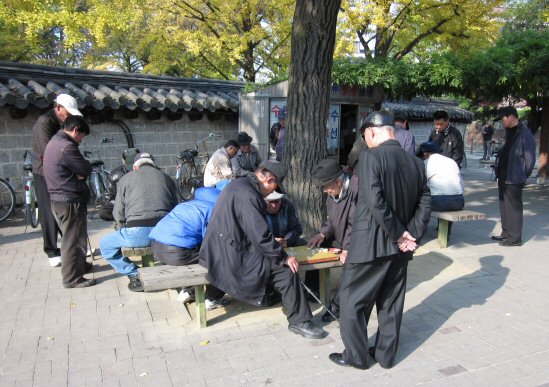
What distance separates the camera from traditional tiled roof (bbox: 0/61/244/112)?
25.3ft

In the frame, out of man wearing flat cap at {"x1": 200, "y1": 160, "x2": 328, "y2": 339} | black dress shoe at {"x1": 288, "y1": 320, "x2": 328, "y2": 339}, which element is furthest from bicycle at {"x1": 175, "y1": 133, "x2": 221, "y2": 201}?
black dress shoe at {"x1": 288, "y1": 320, "x2": 328, "y2": 339}

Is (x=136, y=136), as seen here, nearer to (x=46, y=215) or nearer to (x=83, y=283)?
(x=46, y=215)

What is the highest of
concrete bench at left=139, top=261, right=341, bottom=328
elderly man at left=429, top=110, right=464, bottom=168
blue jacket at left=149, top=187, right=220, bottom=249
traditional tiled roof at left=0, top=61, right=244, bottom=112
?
traditional tiled roof at left=0, top=61, right=244, bottom=112

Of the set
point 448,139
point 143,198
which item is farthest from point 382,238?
point 448,139

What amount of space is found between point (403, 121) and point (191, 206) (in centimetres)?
397

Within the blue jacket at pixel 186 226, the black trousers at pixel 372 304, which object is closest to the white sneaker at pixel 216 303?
the blue jacket at pixel 186 226

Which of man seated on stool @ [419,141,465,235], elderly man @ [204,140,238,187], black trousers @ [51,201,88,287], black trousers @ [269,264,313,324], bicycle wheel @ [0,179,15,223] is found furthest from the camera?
bicycle wheel @ [0,179,15,223]

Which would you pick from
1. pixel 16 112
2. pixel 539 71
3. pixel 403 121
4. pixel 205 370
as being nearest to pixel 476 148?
pixel 539 71

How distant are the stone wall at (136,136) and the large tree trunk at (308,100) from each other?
16.9 ft

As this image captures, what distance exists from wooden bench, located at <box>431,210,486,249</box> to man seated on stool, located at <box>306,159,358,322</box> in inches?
91.4

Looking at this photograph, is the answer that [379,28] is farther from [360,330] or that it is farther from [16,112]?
[360,330]

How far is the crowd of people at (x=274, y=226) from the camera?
298 cm

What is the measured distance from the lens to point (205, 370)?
3.16 m

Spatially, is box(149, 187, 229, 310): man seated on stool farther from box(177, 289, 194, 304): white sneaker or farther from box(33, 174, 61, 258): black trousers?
box(33, 174, 61, 258): black trousers
